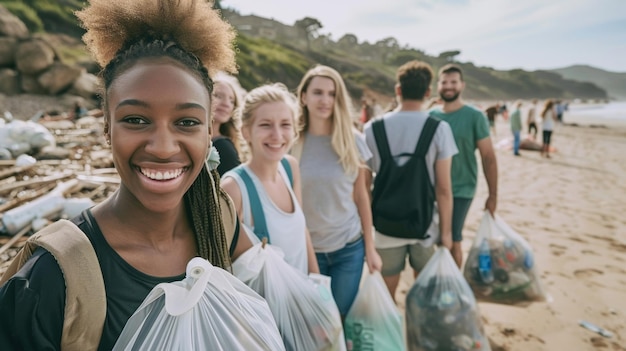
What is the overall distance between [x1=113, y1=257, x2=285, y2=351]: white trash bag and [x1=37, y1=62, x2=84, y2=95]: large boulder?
1556cm

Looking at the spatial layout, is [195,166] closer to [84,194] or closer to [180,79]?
[180,79]

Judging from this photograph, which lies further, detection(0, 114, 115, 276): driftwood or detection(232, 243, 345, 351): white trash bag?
detection(0, 114, 115, 276): driftwood

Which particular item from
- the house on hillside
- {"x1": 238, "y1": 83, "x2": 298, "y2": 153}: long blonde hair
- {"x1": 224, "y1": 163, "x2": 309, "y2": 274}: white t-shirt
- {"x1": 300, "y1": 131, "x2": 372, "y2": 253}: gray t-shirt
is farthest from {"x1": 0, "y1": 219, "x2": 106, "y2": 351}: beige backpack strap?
the house on hillside

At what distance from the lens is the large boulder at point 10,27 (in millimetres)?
13539

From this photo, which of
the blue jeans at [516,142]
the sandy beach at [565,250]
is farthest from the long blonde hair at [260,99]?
the blue jeans at [516,142]

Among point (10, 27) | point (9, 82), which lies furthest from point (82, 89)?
point (10, 27)

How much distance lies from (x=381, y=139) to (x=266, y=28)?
219 feet

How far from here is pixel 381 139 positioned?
2621mm

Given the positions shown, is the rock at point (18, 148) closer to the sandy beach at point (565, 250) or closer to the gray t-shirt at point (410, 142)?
the gray t-shirt at point (410, 142)

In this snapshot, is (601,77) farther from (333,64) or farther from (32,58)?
(32,58)

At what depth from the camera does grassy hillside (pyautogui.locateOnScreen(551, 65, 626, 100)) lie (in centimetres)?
14962

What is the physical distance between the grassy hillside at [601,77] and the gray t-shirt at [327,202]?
179 m

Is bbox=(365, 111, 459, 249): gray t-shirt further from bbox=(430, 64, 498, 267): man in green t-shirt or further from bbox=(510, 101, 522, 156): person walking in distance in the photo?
bbox=(510, 101, 522, 156): person walking in distance

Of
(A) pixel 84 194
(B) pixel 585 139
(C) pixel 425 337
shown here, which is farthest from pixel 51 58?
(B) pixel 585 139
